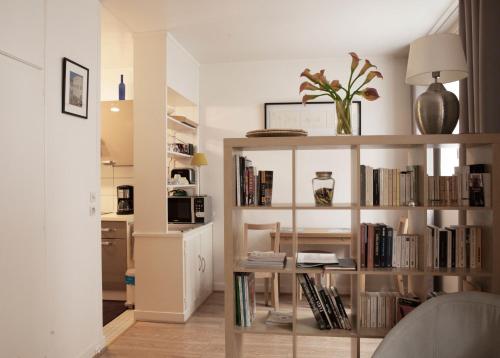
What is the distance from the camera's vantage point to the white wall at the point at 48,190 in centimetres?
209

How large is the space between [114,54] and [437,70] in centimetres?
347

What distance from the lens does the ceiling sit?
10.4 ft

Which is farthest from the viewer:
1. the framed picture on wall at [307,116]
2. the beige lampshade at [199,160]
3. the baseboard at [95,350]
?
the framed picture on wall at [307,116]

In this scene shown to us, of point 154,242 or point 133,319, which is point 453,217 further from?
point 133,319

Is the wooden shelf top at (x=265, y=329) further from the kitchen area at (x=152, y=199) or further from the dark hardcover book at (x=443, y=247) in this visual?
the kitchen area at (x=152, y=199)

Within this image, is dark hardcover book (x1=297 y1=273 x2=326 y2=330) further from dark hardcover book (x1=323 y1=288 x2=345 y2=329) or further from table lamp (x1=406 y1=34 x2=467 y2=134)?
table lamp (x1=406 y1=34 x2=467 y2=134)

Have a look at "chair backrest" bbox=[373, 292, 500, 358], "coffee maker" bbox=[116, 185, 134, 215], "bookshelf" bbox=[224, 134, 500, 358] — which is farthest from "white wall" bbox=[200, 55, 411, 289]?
"chair backrest" bbox=[373, 292, 500, 358]

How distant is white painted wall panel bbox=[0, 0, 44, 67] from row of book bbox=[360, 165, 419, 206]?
2.01 meters

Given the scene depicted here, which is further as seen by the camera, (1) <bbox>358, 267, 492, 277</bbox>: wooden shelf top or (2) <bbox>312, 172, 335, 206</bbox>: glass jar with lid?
(2) <bbox>312, 172, 335, 206</bbox>: glass jar with lid

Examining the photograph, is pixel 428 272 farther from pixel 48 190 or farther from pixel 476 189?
pixel 48 190

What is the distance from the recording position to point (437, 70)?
2041mm

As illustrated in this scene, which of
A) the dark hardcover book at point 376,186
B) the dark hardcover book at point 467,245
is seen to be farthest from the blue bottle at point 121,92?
the dark hardcover book at point 467,245

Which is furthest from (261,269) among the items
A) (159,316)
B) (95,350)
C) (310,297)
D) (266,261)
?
(159,316)

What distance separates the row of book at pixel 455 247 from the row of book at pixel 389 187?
0.71ft
